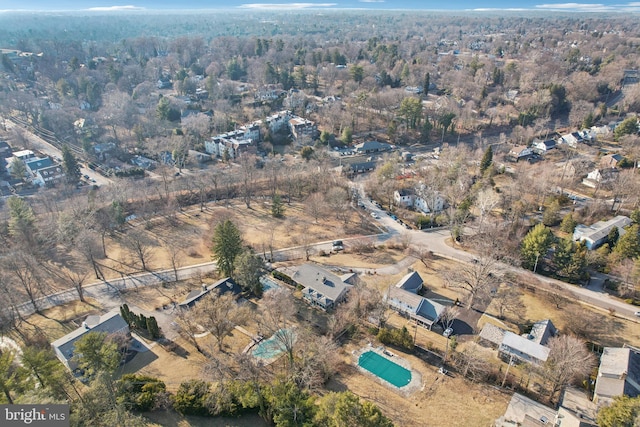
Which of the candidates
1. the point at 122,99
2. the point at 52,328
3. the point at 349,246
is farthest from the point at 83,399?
the point at 122,99

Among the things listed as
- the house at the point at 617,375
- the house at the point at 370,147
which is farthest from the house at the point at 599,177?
the house at the point at 617,375

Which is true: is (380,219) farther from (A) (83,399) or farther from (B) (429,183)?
(A) (83,399)

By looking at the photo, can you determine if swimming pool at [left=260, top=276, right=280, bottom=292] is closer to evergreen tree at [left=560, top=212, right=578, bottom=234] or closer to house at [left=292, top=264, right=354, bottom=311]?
house at [left=292, top=264, right=354, bottom=311]

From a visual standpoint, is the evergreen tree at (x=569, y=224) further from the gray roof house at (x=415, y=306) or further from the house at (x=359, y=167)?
the house at (x=359, y=167)

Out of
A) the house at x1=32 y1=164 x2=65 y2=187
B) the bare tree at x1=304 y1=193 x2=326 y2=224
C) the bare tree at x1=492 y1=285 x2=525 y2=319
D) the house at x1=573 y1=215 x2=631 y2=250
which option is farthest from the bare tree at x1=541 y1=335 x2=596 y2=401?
the house at x1=32 y1=164 x2=65 y2=187

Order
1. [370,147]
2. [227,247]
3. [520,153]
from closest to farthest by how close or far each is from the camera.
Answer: [227,247] < [520,153] < [370,147]

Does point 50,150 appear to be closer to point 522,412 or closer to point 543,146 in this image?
point 522,412

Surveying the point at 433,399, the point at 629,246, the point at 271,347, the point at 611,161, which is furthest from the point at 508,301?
the point at 611,161
